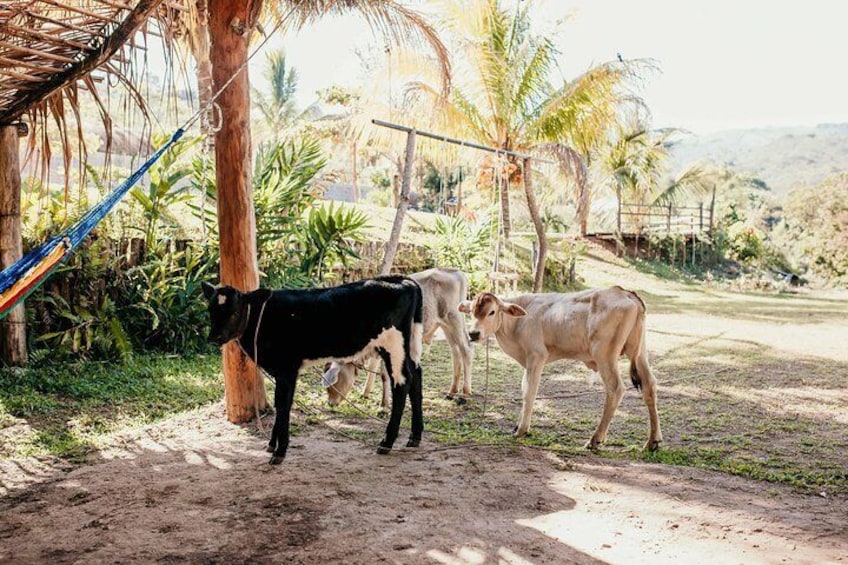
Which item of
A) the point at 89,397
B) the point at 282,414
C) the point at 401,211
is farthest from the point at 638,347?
the point at 89,397

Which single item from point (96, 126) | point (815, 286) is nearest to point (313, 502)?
point (815, 286)

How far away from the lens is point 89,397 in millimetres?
7172

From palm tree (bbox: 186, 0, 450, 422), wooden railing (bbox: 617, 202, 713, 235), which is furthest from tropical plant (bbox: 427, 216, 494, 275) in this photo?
wooden railing (bbox: 617, 202, 713, 235)

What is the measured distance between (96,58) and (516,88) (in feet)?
35.7

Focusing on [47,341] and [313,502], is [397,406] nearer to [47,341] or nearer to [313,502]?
[313,502]

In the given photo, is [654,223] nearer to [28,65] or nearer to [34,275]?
[28,65]

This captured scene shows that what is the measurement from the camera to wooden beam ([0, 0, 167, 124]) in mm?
5273

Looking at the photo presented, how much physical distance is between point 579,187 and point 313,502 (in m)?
10.8

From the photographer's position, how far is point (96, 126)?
35969 mm

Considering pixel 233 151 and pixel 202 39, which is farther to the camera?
pixel 202 39

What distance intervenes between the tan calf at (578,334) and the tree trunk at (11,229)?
464 cm

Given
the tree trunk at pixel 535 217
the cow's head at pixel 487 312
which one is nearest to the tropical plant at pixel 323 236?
the cow's head at pixel 487 312

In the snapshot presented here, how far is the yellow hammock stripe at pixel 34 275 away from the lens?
4809 millimetres

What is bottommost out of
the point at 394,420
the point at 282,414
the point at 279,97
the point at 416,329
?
the point at 394,420
